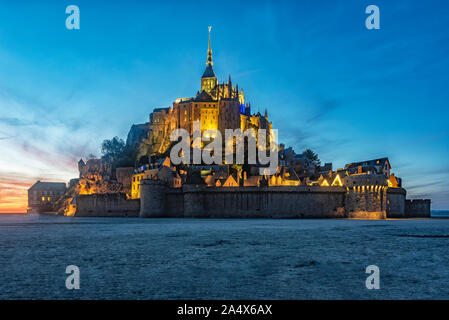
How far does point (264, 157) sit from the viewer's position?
85.4 meters

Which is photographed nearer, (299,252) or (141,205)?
(299,252)

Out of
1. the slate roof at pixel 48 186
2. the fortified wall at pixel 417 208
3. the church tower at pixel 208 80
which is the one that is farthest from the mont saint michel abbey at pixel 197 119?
the fortified wall at pixel 417 208

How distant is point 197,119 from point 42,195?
63.6m

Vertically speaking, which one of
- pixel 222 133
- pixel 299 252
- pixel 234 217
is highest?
pixel 222 133

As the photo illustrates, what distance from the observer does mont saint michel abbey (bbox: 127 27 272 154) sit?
101188 millimetres

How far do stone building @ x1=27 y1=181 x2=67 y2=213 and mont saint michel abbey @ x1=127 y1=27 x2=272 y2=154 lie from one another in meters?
34.9

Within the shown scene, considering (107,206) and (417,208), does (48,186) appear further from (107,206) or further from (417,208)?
(417,208)

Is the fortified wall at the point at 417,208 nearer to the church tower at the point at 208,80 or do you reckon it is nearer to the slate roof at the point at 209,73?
the church tower at the point at 208,80

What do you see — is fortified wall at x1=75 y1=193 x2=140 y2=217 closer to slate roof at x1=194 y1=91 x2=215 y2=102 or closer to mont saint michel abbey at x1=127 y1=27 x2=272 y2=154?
mont saint michel abbey at x1=127 y1=27 x2=272 y2=154

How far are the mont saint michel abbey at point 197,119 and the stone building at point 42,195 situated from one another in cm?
3486
